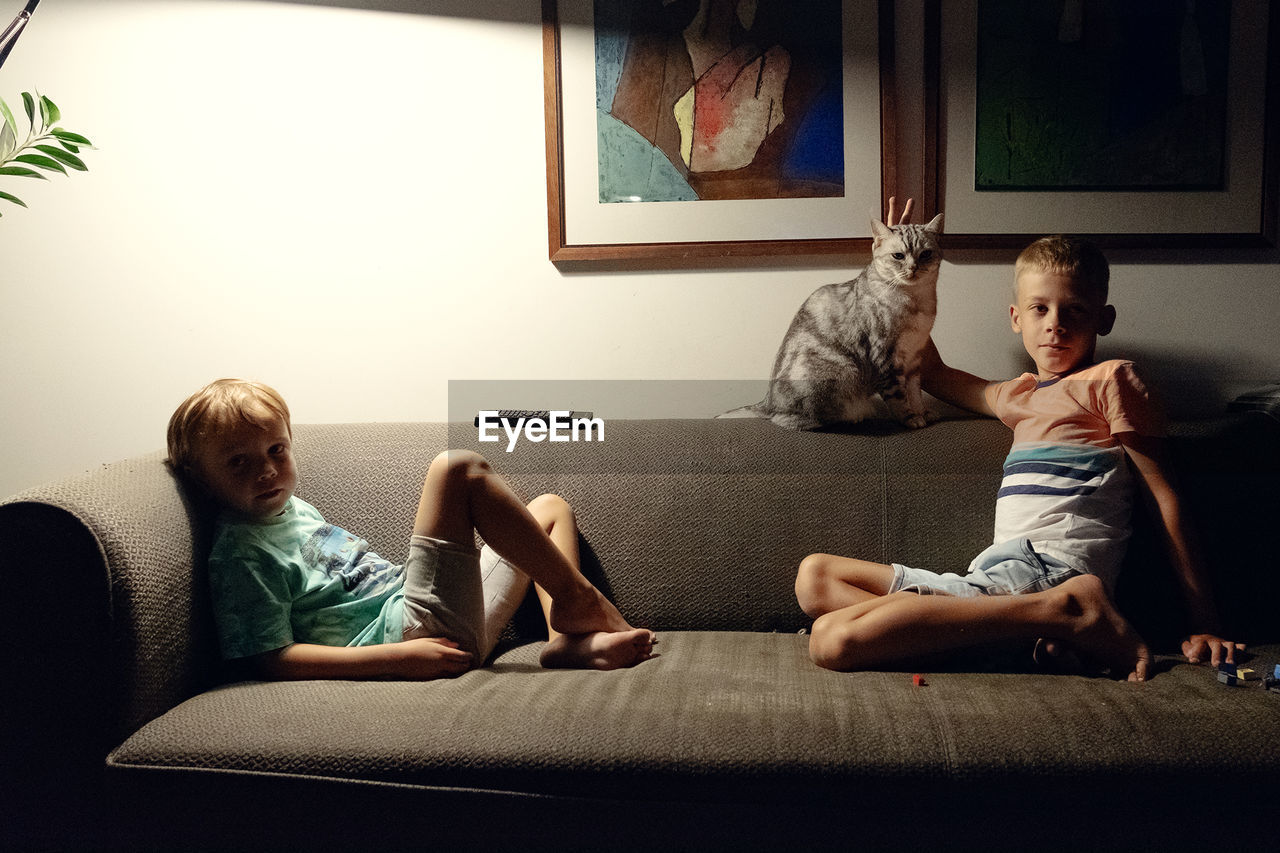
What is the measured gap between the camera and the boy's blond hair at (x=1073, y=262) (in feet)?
4.80

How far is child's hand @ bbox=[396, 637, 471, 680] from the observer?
1.28 m

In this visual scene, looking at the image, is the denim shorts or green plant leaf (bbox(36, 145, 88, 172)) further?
green plant leaf (bbox(36, 145, 88, 172))

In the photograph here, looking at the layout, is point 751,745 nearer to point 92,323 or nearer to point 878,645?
point 878,645

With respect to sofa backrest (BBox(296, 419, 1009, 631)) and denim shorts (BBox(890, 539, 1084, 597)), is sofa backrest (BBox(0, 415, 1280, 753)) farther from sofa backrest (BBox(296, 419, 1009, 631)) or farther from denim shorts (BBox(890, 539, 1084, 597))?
denim shorts (BBox(890, 539, 1084, 597))

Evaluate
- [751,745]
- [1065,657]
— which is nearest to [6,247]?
[751,745]

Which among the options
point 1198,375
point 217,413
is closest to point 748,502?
point 217,413

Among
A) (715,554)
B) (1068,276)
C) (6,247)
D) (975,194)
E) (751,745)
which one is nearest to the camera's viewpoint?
(751,745)

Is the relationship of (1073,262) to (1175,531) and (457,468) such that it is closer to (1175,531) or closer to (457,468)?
(1175,531)

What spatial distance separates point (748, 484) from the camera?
5.33 feet

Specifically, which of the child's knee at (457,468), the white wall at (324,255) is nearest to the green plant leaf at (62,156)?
the white wall at (324,255)

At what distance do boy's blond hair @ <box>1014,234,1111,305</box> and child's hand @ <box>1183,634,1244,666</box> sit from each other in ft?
1.84

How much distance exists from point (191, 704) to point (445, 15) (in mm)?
1420

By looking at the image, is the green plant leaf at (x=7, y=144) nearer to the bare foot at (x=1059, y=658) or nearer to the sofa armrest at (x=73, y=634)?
the sofa armrest at (x=73, y=634)

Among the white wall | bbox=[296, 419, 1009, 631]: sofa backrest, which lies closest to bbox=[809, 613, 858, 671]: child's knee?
bbox=[296, 419, 1009, 631]: sofa backrest
